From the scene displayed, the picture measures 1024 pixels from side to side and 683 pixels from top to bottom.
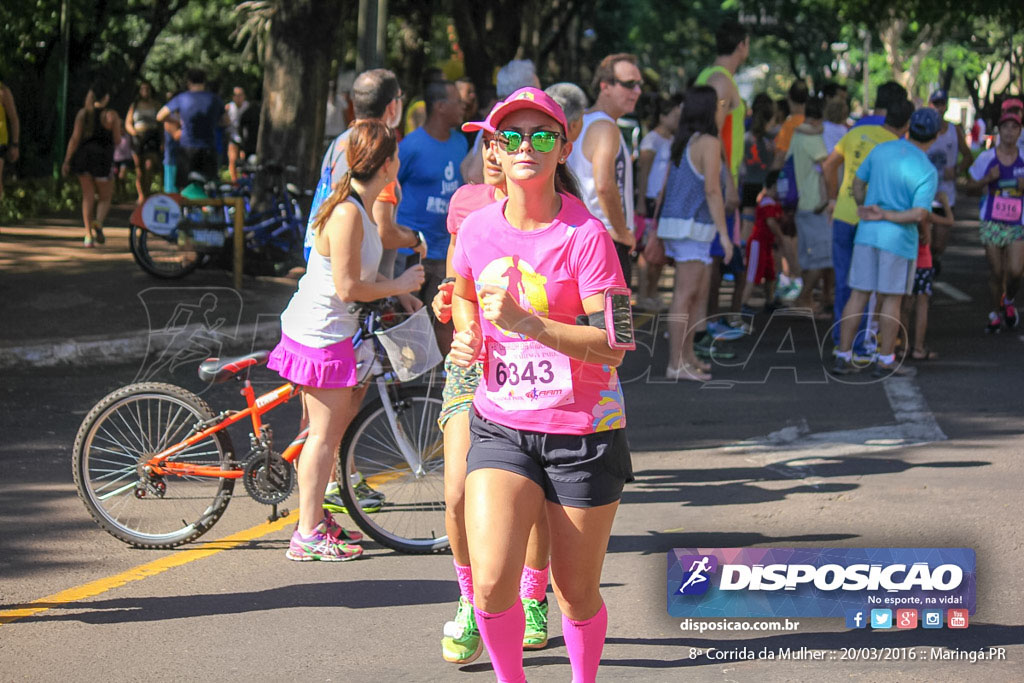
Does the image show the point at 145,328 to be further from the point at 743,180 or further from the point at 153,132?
the point at 153,132

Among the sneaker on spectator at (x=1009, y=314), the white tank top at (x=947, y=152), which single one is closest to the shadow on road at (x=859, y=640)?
the sneaker on spectator at (x=1009, y=314)

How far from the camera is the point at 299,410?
8.88 metres

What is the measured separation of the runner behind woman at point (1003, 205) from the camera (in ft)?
38.8

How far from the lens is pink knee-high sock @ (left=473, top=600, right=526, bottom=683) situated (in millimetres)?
3855

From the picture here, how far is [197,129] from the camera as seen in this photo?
17.5 m

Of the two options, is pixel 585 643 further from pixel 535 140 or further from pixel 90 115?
pixel 90 115

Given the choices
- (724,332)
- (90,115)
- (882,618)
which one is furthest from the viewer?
(90,115)

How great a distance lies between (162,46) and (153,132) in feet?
87.9

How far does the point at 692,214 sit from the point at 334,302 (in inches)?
181

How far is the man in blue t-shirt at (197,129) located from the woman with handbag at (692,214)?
356 inches

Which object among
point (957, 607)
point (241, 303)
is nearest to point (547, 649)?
point (957, 607)

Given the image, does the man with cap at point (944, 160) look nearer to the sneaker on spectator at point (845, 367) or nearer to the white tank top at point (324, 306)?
the sneaker on spectator at point (845, 367)

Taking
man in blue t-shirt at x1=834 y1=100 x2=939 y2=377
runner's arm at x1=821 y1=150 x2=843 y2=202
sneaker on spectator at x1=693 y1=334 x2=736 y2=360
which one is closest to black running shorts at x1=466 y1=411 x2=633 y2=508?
man in blue t-shirt at x1=834 y1=100 x2=939 y2=377

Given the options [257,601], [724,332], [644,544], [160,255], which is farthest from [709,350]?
[257,601]
